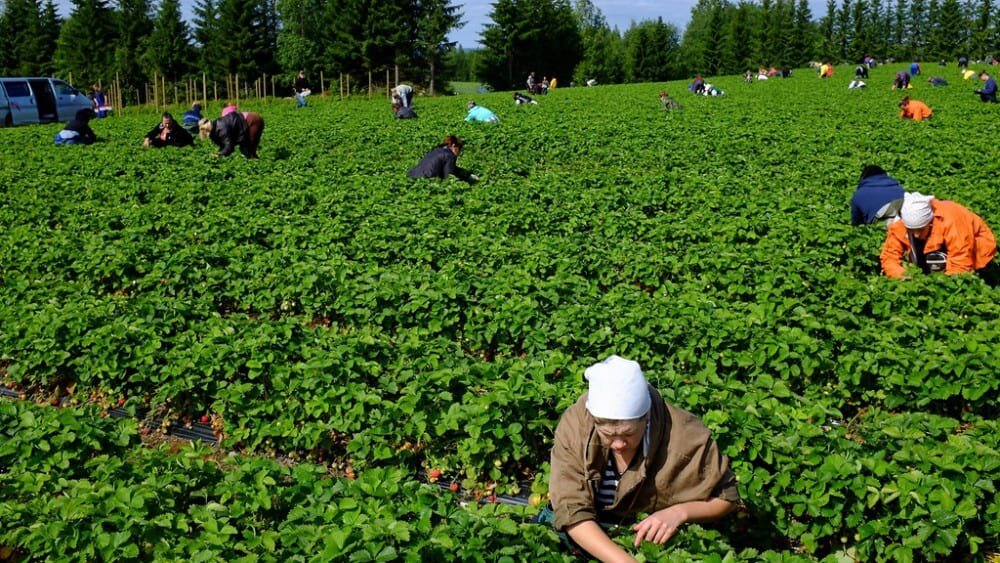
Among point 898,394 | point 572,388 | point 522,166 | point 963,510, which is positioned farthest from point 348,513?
point 522,166

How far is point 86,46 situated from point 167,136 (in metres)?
50.3

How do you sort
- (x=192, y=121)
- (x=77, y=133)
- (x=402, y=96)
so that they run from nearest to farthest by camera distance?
1. (x=77, y=133)
2. (x=192, y=121)
3. (x=402, y=96)

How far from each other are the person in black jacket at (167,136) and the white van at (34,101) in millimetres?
11519

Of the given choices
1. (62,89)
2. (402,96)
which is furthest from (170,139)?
(62,89)

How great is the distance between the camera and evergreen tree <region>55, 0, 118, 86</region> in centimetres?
5888

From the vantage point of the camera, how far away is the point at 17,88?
86.7ft

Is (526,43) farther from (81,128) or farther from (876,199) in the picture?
(876,199)

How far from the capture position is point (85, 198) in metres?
12.1

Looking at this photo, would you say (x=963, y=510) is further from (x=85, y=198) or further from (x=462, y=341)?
(x=85, y=198)

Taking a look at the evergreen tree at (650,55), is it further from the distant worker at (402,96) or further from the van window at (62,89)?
the van window at (62,89)

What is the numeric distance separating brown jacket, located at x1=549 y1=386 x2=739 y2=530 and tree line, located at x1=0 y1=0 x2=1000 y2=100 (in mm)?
45999

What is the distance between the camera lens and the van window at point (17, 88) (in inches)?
1028

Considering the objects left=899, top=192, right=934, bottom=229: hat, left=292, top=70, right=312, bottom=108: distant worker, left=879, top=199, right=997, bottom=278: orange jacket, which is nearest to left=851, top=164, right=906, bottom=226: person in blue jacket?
left=879, top=199, right=997, bottom=278: orange jacket

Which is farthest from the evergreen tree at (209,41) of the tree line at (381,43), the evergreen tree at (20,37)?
the evergreen tree at (20,37)
